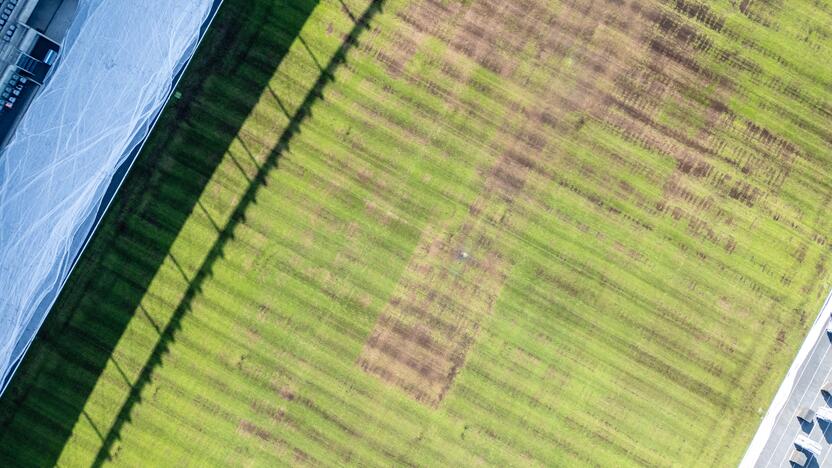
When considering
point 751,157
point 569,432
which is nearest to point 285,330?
point 569,432

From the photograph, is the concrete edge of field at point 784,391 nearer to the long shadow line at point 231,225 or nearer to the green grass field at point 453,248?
the green grass field at point 453,248

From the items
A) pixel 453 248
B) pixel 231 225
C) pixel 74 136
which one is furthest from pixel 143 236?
pixel 453 248

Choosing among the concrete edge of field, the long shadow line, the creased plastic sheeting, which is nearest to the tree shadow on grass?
the long shadow line

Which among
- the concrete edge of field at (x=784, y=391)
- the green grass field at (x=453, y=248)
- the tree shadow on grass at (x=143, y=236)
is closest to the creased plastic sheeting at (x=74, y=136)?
the tree shadow on grass at (x=143, y=236)

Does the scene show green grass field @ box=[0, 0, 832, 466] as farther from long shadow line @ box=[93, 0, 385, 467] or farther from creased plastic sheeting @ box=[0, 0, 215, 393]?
creased plastic sheeting @ box=[0, 0, 215, 393]

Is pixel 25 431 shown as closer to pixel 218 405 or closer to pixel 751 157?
pixel 218 405

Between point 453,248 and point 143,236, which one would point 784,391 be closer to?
point 453,248
